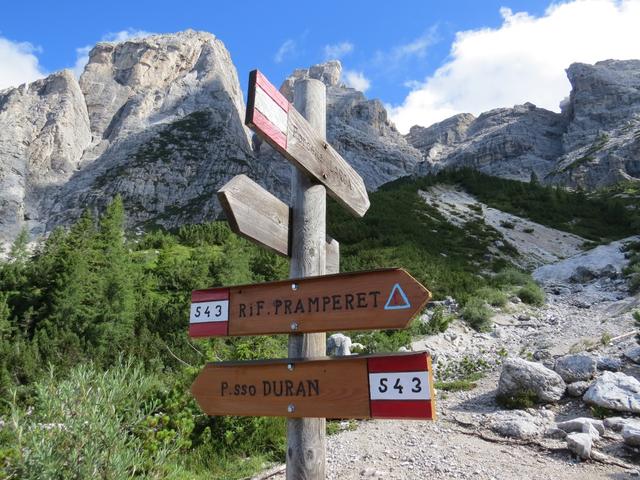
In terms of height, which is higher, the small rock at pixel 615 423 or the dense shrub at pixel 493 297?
the dense shrub at pixel 493 297

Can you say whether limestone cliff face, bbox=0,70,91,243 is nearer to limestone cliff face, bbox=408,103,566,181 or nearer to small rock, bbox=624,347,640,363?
limestone cliff face, bbox=408,103,566,181

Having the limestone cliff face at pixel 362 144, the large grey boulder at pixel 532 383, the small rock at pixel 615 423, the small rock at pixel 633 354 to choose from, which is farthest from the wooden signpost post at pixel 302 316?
the limestone cliff face at pixel 362 144

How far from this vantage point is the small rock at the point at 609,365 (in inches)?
273

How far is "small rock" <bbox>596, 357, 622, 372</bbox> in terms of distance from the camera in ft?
22.8

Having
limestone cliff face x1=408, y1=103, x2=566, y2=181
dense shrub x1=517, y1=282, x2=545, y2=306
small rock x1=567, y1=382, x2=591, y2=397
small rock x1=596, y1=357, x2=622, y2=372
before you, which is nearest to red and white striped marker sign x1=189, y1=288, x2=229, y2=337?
small rock x1=567, y1=382, x2=591, y2=397

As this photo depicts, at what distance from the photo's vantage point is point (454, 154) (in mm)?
100188

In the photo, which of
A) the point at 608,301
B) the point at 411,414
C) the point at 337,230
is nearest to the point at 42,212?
the point at 337,230

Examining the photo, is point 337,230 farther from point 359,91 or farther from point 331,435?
point 359,91

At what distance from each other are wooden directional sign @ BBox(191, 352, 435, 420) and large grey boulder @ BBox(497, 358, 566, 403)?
15.5 feet

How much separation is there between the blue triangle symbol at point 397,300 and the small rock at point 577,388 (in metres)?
5.13

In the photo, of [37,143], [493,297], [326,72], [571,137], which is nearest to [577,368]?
[493,297]

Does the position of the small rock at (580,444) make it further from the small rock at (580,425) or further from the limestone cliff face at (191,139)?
the limestone cliff face at (191,139)

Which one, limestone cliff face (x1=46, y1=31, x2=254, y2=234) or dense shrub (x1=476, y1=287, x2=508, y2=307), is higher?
limestone cliff face (x1=46, y1=31, x2=254, y2=234)

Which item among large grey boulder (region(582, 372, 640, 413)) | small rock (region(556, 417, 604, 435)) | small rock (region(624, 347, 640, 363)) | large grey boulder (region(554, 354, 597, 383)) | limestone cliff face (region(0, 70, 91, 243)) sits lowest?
small rock (region(556, 417, 604, 435))
